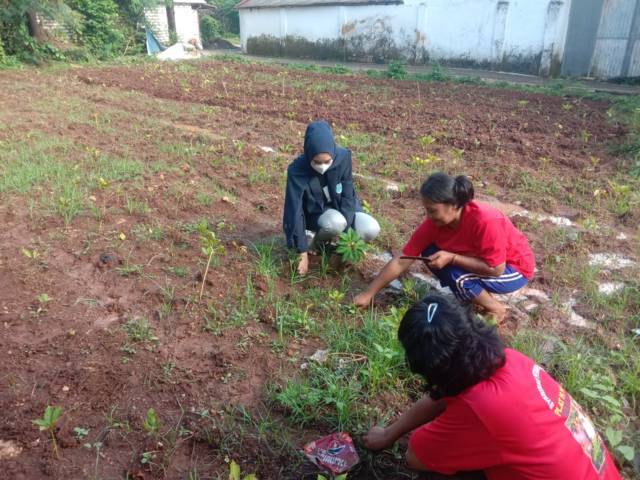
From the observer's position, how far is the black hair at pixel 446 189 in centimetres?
251

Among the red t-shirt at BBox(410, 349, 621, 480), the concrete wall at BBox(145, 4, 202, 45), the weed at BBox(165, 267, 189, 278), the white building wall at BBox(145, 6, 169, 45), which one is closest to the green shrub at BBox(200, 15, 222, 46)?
the concrete wall at BBox(145, 4, 202, 45)

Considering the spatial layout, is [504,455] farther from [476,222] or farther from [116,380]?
[116,380]

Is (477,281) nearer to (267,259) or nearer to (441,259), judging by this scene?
(441,259)

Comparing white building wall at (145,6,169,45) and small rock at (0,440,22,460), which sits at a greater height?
white building wall at (145,6,169,45)

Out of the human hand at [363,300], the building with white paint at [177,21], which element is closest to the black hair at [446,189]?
the human hand at [363,300]

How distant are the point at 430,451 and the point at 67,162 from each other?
5030 mm

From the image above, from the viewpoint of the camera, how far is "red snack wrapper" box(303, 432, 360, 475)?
6.47 feet

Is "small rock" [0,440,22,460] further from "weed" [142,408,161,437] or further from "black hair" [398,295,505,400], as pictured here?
"black hair" [398,295,505,400]

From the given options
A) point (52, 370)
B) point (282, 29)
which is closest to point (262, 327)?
point (52, 370)

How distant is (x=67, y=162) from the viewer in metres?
5.45

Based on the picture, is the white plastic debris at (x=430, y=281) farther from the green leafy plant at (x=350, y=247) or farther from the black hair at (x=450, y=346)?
the black hair at (x=450, y=346)

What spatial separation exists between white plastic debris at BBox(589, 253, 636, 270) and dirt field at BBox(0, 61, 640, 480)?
0.13 feet

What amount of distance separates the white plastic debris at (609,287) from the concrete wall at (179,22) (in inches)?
894

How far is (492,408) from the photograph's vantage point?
1521 mm
